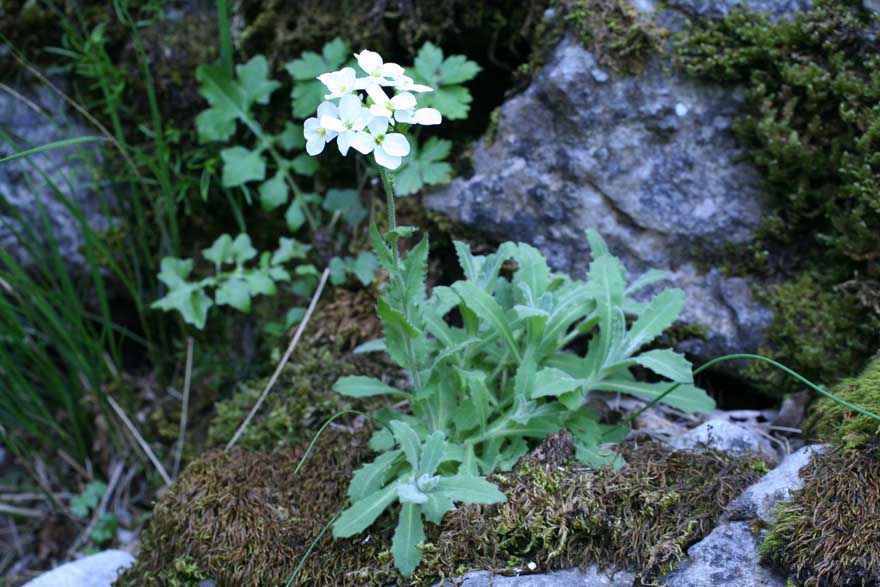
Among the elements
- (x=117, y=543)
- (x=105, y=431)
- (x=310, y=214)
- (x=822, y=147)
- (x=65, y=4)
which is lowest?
(x=117, y=543)

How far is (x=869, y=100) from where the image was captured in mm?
2578

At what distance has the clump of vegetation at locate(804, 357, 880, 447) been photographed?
1969mm

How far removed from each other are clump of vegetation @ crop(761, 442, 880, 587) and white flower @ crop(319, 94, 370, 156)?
4.63 ft

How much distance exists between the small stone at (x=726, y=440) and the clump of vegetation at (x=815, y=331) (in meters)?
0.30

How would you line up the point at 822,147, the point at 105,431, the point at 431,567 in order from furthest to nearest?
the point at 105,431
the point at 822,147
the point at 431,567

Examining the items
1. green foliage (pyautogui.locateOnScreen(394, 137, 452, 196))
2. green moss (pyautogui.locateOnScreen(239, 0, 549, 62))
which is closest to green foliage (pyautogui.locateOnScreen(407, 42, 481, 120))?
green foliage (pyautogui.locateOnScreen(394, 137, 452, 196))

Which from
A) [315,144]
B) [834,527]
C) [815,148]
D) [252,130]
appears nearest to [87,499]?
[252,130]

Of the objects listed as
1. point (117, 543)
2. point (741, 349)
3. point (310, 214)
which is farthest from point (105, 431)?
point (741, 349)

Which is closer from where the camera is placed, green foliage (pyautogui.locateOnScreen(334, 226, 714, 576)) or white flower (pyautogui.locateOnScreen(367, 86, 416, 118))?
white flower (pyautogui.locateOnScreen(367, 86, 416, 118))

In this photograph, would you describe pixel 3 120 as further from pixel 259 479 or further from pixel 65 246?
pixel 259 479

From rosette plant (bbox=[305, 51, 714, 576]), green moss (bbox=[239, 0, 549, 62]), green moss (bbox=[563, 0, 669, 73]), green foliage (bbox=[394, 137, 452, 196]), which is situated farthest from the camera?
green moss (bbox=[239, 0, 549, 62])

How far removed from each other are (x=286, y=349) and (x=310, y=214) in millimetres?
629

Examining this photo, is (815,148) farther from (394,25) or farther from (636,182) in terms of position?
(394,25)

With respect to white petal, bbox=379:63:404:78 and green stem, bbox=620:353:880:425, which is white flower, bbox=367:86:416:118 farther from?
green stem, bbox=620:353:880:425
